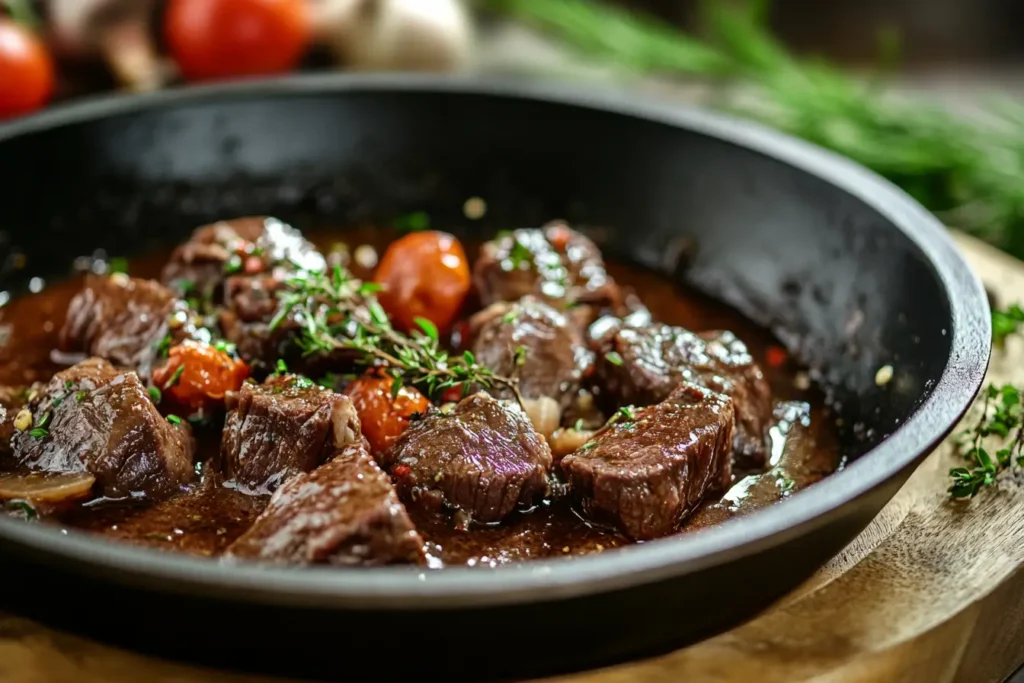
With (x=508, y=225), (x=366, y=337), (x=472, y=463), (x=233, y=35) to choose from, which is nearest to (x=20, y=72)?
(x=233, y=35)

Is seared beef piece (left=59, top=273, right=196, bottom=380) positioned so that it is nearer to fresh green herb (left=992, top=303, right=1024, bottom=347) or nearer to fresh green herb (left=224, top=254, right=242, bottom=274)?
fresh green herb (left=224, top=254, right=242, bottom=274)

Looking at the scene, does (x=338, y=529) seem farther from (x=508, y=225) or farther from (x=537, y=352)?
(x=508, y=225)

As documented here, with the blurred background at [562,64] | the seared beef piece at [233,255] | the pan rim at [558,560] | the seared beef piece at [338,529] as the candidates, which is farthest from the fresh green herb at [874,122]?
the seared beef piece at [338,529]

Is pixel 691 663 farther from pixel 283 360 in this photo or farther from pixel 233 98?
pixel 233 98

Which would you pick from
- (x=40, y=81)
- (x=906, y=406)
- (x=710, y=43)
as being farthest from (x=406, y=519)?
(x=710, y=43)

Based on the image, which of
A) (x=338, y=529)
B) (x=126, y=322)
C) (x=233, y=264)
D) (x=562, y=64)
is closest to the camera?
(x=338, y=529)

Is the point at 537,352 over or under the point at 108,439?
over

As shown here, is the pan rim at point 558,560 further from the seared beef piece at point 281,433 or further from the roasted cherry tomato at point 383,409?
the roasted cherry tomato at point 383,409
